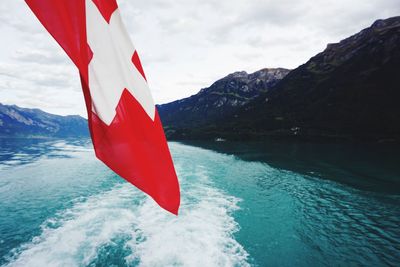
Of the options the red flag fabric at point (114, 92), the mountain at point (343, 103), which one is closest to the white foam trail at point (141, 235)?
the red flag fabric at point (114, 92)

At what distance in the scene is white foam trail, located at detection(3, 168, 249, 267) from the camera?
1273 cm

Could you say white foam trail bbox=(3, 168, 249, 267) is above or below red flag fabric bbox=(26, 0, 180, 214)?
below

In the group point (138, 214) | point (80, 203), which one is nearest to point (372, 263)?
point (138, 214)

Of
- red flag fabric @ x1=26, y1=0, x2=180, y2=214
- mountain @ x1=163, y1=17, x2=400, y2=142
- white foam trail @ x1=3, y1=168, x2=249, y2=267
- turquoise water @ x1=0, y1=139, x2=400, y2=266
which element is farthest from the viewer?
Result: mountain @ x1=163, y1=17, x2=400, y2=142

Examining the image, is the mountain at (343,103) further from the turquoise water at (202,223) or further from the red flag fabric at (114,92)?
the red flag fabric at (114,92)

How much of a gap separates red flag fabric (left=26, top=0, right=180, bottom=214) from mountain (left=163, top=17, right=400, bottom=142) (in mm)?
110187

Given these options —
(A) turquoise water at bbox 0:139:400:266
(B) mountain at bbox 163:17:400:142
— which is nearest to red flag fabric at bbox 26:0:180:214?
(A) turquoise water at bbox 0:139:400:266

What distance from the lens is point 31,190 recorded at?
2512 centimetres

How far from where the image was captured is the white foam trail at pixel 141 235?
41.8 ft

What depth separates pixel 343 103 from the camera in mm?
133625

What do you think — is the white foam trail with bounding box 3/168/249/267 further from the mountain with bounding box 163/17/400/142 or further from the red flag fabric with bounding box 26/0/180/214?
the mountain with bounding box 163/17/400/142

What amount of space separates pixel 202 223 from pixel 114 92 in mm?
16526

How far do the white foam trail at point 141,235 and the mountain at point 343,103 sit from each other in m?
97.0

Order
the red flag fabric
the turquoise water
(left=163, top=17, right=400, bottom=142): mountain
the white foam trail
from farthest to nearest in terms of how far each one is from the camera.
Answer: (left=163, top=17, right=400, bottom=142): mountain
the turquoise water
the white foam trail
the red flag fabric
